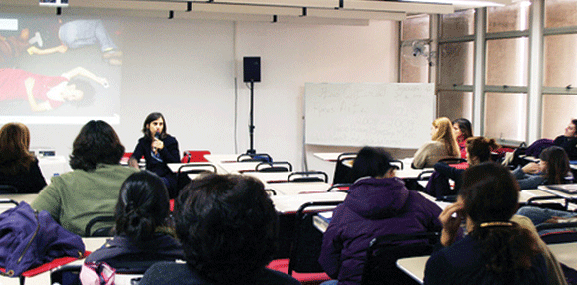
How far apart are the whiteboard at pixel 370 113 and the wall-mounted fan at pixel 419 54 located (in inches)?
18.3

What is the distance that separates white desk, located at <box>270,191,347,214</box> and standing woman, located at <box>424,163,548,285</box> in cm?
179

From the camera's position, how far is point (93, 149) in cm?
342

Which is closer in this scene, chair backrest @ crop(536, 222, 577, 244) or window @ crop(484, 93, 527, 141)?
chair backrest @ crop(536, 222, 577, 244)

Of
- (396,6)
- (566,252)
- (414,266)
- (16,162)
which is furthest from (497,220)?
(396,6)

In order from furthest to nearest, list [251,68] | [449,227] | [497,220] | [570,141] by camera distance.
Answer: [251,68]
[570,141]
[449,227]
[497,220]

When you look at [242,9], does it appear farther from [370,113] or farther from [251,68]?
[370,113]

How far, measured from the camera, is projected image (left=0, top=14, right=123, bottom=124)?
8.52m

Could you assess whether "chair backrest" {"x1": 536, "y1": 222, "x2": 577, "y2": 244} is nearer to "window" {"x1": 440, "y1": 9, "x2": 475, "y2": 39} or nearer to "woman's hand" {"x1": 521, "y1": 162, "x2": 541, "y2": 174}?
"woman's hand" {"x1": 521, "y1": 162, "x2": 541, "y2": 174}

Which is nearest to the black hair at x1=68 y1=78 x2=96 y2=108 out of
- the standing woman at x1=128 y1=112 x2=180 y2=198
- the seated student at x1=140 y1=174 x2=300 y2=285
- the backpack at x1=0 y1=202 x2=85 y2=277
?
the standing woman at x1=128 y1=112 x2=180 y2=198

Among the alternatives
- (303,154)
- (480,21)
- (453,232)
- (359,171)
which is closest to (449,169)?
(359,171)

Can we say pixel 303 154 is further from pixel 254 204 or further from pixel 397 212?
pixel 254 204

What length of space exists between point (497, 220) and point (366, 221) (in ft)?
2.98

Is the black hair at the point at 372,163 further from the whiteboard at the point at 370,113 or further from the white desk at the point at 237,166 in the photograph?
the whiteboard at the point at 370,113

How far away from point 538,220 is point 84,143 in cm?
269
